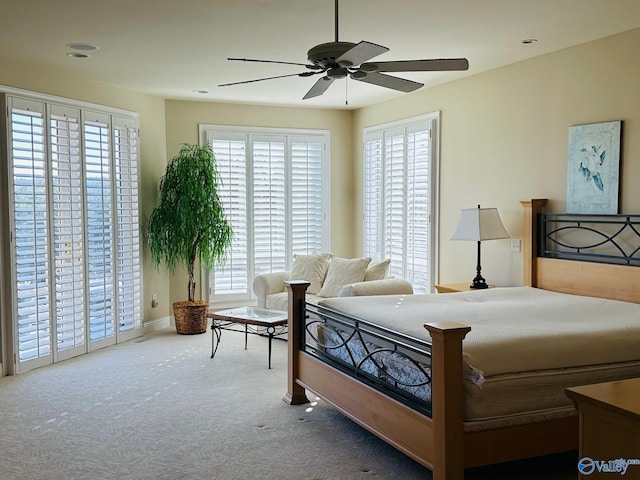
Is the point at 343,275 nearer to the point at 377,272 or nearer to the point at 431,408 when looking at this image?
the point at 377,272

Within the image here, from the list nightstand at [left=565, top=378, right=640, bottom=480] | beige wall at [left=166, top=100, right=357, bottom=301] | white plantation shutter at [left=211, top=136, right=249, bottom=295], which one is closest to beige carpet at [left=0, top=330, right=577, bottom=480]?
nightstand at [left=565, top=378, right=640, bottom=480]

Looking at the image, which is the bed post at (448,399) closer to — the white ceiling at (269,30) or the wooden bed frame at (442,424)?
the wooden bed frame at (442,424)

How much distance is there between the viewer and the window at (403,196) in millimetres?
6375

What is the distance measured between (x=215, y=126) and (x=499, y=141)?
3368mm

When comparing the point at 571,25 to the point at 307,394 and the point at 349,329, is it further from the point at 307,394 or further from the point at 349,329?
the point at 307,394

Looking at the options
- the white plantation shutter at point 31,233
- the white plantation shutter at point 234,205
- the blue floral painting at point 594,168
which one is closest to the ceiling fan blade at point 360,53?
the blue floral painting at point 594,168

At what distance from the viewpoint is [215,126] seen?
7262 millimetres

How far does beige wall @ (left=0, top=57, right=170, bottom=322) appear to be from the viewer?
5668 mm

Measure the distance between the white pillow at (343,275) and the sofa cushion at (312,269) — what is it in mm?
140

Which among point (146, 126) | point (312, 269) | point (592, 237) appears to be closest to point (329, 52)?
point (592, 237)

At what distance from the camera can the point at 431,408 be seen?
2.82m

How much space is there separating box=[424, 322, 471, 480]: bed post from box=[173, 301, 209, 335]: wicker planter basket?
4.33 m

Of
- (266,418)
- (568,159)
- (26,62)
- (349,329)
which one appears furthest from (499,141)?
(26,62)

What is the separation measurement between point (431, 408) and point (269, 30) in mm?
2792
